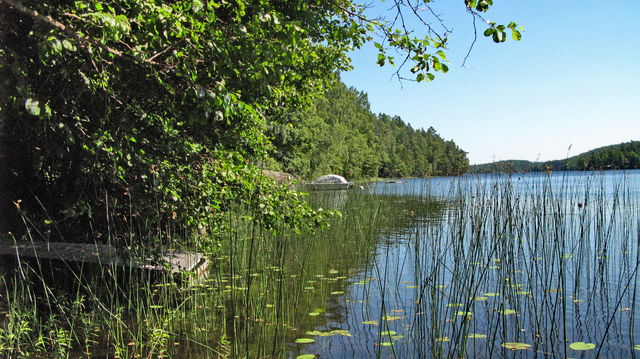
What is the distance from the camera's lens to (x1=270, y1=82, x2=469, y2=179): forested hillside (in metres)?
32.0

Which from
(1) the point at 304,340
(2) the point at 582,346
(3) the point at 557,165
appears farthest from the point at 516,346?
(3) the point at 557,165

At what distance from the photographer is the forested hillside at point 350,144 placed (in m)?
32.0

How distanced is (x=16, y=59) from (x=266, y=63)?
61.7 inches

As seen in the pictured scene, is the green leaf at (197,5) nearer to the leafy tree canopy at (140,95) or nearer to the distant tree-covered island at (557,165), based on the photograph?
the leafy tree canopy at (140,95)

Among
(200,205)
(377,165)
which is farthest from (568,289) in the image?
(377,165)

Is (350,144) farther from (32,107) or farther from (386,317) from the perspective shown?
(32,107)

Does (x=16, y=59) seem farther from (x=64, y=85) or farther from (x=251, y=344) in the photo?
(x=251, y=344)

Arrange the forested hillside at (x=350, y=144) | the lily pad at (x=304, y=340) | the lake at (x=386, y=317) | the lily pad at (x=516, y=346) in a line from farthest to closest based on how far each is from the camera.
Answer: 1. the forested hillside at (x=350, y=144)
2. the lily pad at (x=304, y=340)
3. the lily pad at (x=516, y=346)
4. the lake at (x=386, y=317)

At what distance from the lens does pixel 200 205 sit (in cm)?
504

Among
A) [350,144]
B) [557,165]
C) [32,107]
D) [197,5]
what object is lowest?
[557,165]

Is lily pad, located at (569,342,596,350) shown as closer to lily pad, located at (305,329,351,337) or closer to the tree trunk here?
lily pad, located at (305,329,351,337)

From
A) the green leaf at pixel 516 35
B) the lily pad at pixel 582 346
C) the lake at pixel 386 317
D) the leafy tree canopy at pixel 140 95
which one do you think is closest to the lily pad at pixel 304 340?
the lake at pixel 386 317

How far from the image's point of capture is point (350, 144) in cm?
6122

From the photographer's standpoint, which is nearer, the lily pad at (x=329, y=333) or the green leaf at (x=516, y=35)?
the green leaf at (x=516, y=35)
